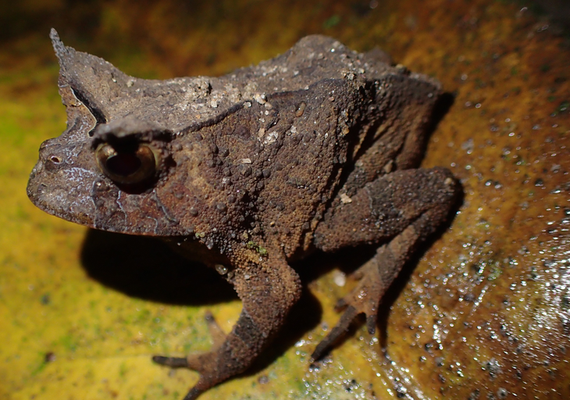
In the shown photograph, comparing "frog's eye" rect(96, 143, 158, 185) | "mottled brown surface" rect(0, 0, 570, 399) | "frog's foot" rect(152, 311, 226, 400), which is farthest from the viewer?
"frog's foot" rect(152, 311, 226, 400)

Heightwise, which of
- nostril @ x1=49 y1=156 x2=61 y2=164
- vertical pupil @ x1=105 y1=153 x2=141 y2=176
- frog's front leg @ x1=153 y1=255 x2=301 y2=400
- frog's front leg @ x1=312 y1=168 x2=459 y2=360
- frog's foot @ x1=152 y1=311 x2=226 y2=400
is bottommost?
frog's foot @ x1=152 y1=311 x2=226 y2=400

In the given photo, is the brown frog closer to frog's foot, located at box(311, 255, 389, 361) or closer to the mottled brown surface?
frog's foot, located at box(311, 255, 389, 361)

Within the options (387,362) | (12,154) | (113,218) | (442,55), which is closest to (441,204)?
(387,362)

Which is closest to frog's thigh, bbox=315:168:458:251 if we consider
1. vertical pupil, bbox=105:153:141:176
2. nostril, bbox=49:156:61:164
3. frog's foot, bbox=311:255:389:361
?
frog's foot, bbox=311:255:389:361

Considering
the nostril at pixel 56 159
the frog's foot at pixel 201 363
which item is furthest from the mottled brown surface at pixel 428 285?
the nostril at pixel 56 159

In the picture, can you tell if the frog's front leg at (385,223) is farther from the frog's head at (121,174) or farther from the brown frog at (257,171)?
the frog's head at (121,174)

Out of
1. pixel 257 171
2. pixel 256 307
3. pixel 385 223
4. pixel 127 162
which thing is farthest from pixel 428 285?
pixel 127 162
